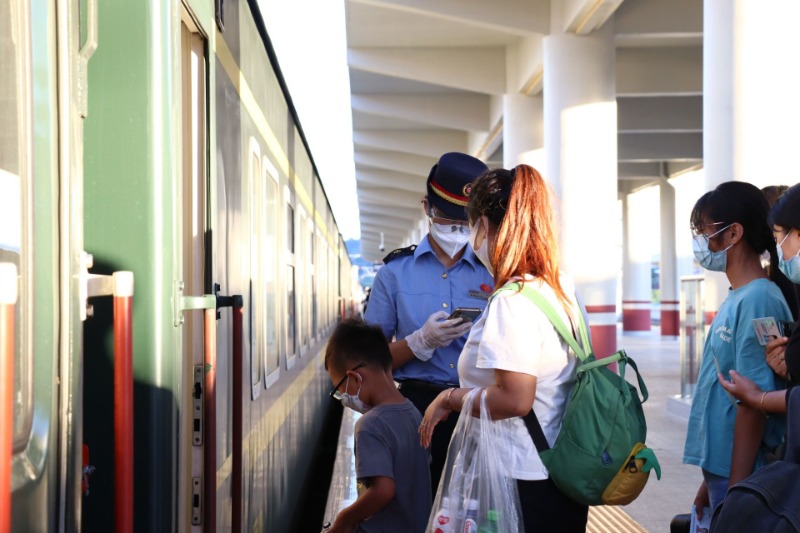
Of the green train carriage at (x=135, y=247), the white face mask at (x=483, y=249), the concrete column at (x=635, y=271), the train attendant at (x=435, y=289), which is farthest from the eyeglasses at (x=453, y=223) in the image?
the concrete column at (x=635, y=271)

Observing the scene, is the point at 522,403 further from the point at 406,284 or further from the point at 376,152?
the point at 376,152

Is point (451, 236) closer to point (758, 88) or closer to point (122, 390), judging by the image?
point (122, 390)

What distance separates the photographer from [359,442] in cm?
323

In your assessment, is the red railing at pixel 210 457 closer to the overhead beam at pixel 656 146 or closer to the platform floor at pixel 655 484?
the platform floor at pixel 655 484

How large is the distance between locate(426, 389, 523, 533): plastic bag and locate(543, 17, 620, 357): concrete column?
37.2ft

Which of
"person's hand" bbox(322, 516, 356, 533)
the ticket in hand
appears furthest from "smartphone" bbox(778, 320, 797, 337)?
"person's hand" bbox(322, 516, 356, 533)

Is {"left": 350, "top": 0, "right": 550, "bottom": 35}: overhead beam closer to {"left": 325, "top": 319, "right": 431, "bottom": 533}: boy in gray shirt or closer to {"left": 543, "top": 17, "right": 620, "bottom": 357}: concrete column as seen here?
{"left": 543, "top": 17, "right": 620, "bottom": 357}: concrete column

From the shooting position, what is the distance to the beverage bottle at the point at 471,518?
7.79 feet

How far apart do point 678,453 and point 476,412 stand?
660cm

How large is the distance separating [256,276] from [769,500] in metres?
2.43

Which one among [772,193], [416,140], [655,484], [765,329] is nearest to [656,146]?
[416,140]

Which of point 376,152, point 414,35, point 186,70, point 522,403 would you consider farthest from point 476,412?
point 376,152

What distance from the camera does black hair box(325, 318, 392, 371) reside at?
334 cm

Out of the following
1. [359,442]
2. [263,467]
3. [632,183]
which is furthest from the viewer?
[632,183]
